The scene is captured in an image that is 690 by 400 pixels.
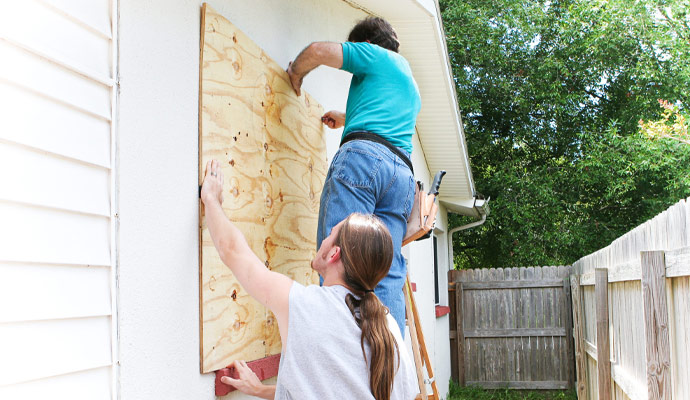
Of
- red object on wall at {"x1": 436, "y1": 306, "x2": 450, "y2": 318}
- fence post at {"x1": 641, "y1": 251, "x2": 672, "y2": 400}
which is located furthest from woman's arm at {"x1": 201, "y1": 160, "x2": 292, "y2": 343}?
red object on wall at {"x1": 436, "y1": 306, "x2": 450, "y2": 318}

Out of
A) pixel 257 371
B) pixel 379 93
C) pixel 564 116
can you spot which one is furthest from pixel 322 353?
pixel 564 116

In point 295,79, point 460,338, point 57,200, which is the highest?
point 295,79

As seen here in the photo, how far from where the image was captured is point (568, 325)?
→ 38.0ft

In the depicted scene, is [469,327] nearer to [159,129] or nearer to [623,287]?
[623,287]

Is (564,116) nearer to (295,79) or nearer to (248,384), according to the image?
(295,79)

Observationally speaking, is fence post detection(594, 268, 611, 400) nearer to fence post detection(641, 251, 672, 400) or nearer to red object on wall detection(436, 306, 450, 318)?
fence post detection(641, 251, 672, 400)

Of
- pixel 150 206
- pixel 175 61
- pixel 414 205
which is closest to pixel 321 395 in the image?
pixel 150 206

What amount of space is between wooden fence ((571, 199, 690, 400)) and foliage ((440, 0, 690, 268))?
8.89m

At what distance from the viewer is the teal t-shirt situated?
3186 mm

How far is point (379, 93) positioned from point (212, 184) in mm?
1165

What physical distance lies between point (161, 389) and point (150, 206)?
0.58m

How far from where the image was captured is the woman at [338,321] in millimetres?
2004

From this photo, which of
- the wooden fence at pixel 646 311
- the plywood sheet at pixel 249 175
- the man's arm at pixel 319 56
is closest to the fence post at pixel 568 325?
the wooden fence at pixel 646 311

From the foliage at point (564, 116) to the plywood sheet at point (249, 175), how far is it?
1255cm
